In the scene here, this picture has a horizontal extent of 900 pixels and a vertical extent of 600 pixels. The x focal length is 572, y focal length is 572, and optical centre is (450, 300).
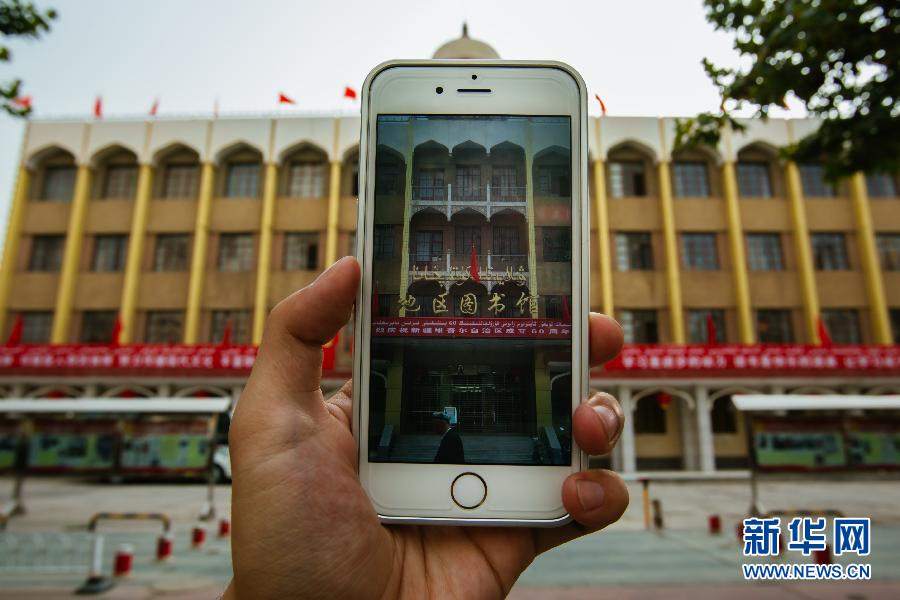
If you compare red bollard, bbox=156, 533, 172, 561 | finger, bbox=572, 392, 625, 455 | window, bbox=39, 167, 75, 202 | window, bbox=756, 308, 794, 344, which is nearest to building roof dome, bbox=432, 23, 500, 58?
window, bbox=756, 308, 794, 344

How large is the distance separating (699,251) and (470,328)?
24.9 metres

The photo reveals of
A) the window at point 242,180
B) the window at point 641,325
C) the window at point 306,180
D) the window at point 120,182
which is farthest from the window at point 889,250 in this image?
the window at point 120,182

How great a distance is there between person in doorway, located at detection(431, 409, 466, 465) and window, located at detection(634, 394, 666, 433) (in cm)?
2286

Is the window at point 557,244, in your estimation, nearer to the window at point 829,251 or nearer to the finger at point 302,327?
the finger at point 302,327

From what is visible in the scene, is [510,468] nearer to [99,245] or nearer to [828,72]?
[828,72]

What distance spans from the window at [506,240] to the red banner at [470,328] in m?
0.27

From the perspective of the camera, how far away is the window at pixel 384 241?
2.32 m

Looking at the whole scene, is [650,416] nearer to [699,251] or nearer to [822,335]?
[822,335]

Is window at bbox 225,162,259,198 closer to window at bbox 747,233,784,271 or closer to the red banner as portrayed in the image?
window at bbox 747,233,784,271

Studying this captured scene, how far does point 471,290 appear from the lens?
2266 mm

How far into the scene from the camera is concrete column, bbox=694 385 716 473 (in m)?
21.4

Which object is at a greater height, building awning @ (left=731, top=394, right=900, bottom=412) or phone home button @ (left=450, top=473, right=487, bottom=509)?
building awning @ (left=731, top=394, right=900, bottom=412)

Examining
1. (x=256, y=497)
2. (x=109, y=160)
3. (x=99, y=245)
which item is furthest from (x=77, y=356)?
(x=256, y=497)

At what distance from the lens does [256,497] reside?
2.07 meters
